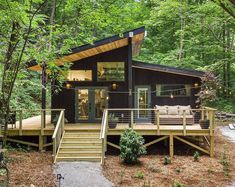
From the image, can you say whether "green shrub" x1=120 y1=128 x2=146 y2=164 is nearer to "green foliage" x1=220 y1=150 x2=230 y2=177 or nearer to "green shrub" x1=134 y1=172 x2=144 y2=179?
"green shrub" x1=134 y1=172 x2=144 y2=179

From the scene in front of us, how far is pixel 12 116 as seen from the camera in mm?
12352

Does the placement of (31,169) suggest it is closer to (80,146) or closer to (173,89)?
(80,146)

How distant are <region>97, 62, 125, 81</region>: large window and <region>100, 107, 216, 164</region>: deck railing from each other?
1.60 metres

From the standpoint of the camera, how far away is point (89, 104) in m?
14.9

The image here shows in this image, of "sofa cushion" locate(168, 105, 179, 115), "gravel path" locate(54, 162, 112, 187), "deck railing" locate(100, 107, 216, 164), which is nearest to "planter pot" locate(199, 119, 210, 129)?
"deck railing" locate(100, 107, 216, 164)

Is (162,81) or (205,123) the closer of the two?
(205,123)

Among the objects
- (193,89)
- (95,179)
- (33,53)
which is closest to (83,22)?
(33,53)

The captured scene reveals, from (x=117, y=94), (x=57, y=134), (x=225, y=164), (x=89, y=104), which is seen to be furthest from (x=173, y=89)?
(x=57, y=134)

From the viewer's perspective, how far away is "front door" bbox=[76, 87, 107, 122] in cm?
1486

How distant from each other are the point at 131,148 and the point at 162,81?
587 cm

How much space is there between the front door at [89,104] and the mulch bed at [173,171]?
349 cm

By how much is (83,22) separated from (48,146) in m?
6.35

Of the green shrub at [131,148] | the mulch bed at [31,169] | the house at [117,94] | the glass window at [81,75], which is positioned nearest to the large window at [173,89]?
the house at [117,94]

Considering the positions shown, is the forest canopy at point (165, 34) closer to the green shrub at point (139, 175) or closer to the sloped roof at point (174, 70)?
the sloped roof at point (174, 70)
